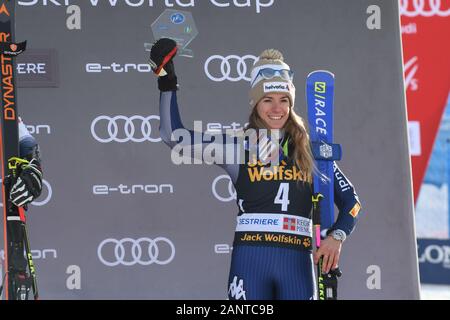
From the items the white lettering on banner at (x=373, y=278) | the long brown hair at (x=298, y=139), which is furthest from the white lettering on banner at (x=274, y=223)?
the white lettering on banner at (x=373, y=278)

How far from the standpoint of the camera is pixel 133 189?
6.34 m

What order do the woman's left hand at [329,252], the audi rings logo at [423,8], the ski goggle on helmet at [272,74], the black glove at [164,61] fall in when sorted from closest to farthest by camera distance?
the black glove at [164,61], the woman's left hand at [329,252], the ski goggle on helmet at [272,74], the audi rings logo at [423,8]

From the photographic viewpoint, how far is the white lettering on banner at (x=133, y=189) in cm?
634

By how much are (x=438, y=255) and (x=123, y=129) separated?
548 centimetres

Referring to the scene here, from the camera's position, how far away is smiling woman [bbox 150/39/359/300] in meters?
5.16

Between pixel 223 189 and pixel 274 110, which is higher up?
pixel 274 110

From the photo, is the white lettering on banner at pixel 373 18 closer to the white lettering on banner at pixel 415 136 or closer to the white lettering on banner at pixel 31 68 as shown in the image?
the white lettering on banner at pixel 31 68

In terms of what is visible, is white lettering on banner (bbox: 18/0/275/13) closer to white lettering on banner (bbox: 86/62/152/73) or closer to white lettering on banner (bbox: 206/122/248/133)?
white lettering on banner (bbox: 86/62/152/73)

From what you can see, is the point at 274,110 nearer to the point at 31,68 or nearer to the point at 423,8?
the point at 31,68

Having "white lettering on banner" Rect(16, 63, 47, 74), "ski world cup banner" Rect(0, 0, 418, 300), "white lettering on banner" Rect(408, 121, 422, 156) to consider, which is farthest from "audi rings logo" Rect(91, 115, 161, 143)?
"white lettering on banner" Rect(408, 121, 422, 156)

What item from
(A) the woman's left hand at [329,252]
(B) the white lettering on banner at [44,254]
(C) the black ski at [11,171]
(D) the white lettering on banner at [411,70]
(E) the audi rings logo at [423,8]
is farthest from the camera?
(D) the white lettering on banner at [411,70]

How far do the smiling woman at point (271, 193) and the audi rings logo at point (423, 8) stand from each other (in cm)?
513

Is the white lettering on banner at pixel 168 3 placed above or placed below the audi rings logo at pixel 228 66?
above

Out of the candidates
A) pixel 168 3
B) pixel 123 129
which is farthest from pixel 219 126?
pixel 168 3
